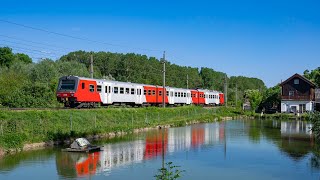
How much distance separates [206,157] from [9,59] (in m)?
65.9

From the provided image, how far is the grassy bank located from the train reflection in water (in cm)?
266

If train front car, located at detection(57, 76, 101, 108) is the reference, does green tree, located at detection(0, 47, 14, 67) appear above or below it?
above

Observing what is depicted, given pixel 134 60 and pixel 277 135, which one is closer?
pixel 277 135

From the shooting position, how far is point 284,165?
69.1 feet

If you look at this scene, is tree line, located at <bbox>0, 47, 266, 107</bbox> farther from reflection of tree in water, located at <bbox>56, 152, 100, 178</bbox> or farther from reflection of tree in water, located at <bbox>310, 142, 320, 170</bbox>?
reflection of tree in water, located at <bbox>310, 142, 320, 170</bbox>

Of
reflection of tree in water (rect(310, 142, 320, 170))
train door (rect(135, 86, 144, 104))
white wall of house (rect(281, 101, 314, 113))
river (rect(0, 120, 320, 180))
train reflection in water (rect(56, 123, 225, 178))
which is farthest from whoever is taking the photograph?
white wall of house (rect(281, 101, 314, 113))

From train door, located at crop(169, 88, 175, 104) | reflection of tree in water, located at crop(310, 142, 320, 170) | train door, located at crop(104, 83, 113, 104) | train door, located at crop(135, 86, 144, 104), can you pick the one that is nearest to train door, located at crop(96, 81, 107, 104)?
train door, located at crop(104, 83, 113, 104)

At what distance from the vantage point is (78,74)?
59375mm

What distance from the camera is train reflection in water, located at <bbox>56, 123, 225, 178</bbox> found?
19344mm

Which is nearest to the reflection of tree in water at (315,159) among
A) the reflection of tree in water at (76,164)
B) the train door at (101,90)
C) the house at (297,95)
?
the reflection of tree in water at (76,164)

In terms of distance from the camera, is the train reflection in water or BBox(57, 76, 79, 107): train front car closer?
the train reflection in water

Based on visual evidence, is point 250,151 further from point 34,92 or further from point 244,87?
point 244,87

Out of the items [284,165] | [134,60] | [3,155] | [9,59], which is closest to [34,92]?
[3,155]

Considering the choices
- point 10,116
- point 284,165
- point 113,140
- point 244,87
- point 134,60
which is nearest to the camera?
point 284,165
